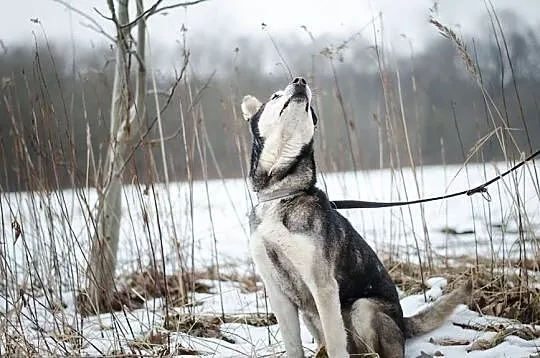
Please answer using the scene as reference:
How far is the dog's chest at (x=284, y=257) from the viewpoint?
241cm

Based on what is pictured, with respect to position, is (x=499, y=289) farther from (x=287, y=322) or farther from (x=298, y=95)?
(x=298, y=95)

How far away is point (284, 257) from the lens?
249cm

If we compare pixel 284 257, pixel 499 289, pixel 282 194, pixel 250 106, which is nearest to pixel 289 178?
pixel 282 194

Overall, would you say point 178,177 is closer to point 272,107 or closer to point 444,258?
point 272,107

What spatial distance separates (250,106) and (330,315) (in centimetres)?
110

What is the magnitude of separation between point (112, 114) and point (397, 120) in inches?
80.8

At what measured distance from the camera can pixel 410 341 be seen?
9.54 feet

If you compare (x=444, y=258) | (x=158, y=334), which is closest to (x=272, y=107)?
(x=158, y=334)

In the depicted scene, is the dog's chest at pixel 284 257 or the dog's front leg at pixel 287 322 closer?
the dog's chest at pixel 284 257

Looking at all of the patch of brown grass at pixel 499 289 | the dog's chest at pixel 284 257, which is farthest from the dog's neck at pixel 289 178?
the patch of brown grass at pixel 499 289

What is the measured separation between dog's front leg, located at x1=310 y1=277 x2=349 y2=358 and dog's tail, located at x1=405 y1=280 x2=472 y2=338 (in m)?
0.64

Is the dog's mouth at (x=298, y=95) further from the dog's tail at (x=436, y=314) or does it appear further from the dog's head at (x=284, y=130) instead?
the dog's tail at (x=436, y=314)

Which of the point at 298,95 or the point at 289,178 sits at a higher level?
the point at 298,95

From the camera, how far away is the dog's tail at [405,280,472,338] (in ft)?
9.43
